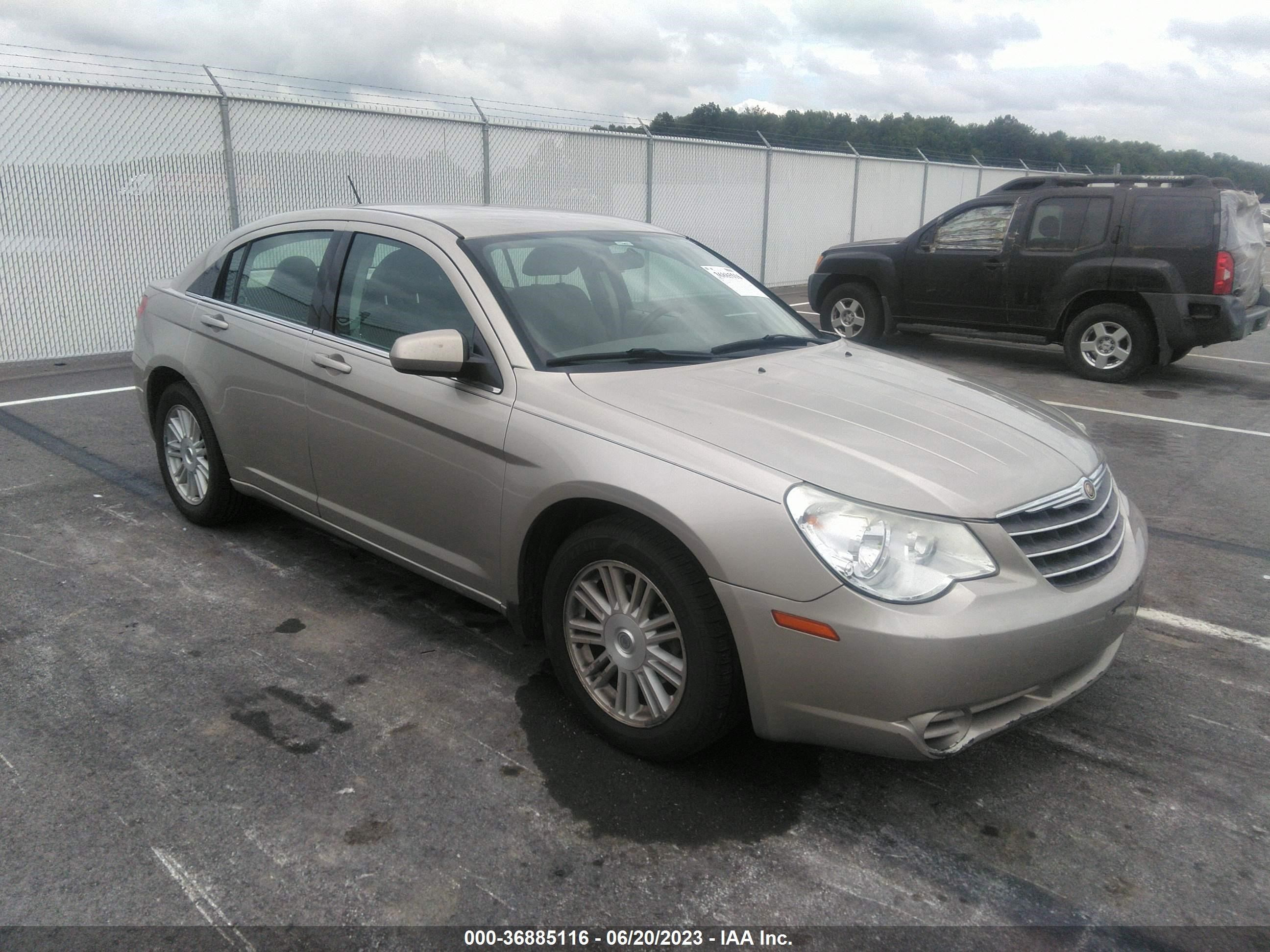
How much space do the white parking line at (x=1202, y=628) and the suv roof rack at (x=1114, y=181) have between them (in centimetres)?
684

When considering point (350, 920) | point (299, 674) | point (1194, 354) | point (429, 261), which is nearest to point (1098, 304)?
point (1194, 354)

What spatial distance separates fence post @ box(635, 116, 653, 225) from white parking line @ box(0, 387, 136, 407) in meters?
9.47

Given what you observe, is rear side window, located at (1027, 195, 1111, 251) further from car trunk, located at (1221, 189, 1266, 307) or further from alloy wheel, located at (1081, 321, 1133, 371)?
car trunk, located at (1221, 189, 1266, 307)

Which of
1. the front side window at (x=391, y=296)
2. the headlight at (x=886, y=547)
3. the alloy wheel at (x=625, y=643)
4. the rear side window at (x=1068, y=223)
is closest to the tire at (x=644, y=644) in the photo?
the alloy wheel at (x=625, y=643)

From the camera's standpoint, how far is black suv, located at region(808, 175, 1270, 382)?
9.39 m

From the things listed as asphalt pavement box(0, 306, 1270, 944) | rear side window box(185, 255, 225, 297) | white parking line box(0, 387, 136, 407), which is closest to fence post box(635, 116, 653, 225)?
white parking line box(0, 387, 136, 407)

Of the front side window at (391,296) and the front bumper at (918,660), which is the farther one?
the front side window at (391,296)

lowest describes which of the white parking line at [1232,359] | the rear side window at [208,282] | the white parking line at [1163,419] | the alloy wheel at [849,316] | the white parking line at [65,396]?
the white parking line at [1232,359]

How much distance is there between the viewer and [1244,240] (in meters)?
9.53

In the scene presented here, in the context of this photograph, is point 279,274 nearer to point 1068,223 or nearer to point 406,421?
point 406,421

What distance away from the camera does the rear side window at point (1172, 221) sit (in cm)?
933

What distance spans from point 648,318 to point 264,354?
1.69 meters

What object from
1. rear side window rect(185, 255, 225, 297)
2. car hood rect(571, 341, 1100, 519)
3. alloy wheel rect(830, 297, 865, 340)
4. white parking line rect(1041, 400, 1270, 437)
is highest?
rear side window rect(185, 255, 225, 297)

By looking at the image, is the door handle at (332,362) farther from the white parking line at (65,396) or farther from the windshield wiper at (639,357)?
the white parking line at (65,396)
